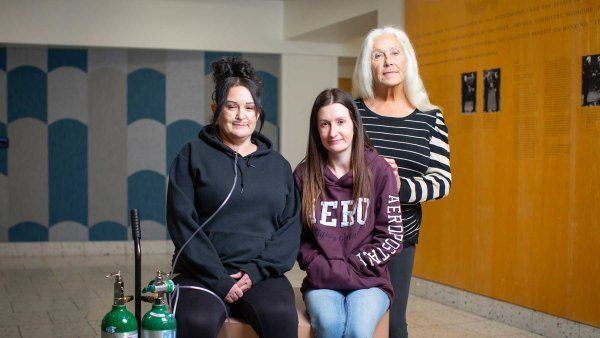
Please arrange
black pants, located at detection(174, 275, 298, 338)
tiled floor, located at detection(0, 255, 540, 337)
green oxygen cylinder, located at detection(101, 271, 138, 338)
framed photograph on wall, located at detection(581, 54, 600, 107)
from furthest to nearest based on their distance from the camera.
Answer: tiled floor, located at detection(0, 255, 540, 337) < framed photograph on wall, located at detection(581, 54, 600, 107) < black pants, located at detection(174, 275, 298, 338) < green oxygen cylinder, located at detection(101, 271, 138, 338)

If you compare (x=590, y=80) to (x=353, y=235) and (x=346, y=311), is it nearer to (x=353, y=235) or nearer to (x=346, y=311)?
(x=353, y=235)

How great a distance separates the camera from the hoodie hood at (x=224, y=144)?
2.41m

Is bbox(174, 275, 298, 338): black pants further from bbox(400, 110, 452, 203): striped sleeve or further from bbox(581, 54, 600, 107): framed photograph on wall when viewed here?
bbox(581, 54, 600, 107): framed photograph on wall

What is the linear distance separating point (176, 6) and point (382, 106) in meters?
5.91

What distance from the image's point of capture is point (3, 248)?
7980 mm

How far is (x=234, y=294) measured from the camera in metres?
2.23

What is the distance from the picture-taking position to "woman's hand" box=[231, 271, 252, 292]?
7.43 ft

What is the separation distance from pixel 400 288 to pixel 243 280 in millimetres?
509

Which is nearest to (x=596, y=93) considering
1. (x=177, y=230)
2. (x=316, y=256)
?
(x=316, y=256)

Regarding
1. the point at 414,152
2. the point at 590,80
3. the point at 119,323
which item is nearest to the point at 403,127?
the point at 414,152

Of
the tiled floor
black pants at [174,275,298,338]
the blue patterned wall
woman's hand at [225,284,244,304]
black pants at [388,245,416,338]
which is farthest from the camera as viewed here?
the blue patterned wall

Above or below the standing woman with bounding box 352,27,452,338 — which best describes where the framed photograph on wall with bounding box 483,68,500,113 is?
above

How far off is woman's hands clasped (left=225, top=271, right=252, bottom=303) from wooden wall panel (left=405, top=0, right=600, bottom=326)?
8.30 feet

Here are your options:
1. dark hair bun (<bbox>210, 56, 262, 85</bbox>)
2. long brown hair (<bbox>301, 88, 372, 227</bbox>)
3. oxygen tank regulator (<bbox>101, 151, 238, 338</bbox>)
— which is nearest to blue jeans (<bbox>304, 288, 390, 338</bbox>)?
long brown hair (<bbox>301, 88, 372, 227</bbox>)
